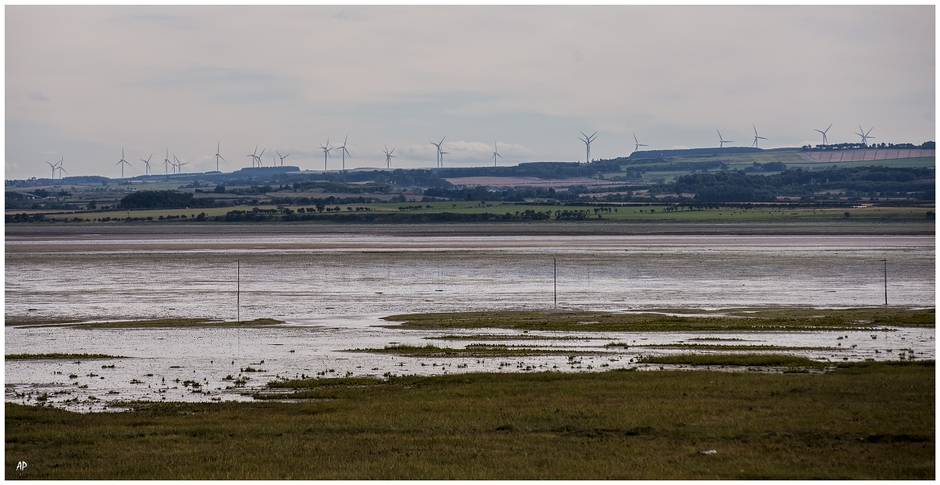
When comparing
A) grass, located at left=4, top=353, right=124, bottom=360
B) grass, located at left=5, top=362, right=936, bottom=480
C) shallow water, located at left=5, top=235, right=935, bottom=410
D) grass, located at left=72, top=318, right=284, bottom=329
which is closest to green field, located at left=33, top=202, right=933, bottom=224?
shallow water, located at left=5, top=235, right=935, bottom=410

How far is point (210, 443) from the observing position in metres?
21.3

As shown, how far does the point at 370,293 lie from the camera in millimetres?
61344

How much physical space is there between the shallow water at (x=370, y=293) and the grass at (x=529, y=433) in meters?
4.16

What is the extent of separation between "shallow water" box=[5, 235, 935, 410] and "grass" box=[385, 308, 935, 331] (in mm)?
2211

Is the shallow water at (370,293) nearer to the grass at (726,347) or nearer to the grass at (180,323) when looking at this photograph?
the grass at (726,347)

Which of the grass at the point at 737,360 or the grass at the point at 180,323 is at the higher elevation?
the grass at the point at 737,360

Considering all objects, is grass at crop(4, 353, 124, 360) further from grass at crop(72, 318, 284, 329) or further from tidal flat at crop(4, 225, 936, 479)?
grass at crop(72, 318, 284, 329)

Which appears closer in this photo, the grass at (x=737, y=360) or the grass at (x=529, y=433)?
the grass at (x=529, y=433)

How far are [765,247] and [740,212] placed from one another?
75.3m

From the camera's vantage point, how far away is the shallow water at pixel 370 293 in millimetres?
33094

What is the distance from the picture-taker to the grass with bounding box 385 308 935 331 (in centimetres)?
4262

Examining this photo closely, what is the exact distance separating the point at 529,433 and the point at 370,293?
40.1 meters

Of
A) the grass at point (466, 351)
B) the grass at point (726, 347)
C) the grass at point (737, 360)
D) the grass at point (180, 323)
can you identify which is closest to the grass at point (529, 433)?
the grass at point (737, 360)

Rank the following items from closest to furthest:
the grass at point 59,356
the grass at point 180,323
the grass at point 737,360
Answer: the grass at point 737,360
the grass at point 59,356
the grass at point 180,323
